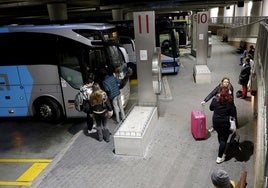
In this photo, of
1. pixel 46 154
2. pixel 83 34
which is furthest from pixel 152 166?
pixel 83 34

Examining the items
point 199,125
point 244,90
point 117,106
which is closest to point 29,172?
point 117,106

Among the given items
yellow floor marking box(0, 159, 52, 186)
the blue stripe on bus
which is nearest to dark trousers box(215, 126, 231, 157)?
yellow floor marking box(0, 159, 52, 186)

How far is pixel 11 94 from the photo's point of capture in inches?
365

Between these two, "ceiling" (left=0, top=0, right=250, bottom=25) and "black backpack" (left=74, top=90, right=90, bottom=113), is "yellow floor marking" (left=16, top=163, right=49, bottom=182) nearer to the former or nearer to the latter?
"black backpack" (left=74, top=90, right=90, bottom=113)

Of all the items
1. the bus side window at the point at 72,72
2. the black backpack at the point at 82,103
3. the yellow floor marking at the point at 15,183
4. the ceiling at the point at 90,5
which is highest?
the ceiling at the point at 90,5

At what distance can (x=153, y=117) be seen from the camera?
25.3ft

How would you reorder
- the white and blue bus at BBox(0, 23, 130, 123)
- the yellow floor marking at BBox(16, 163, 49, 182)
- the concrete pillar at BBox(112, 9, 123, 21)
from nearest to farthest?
1. the yellow floor marking at BBox(16, 163, 49, 182)
2. the white and blue bus at BBox(0, 23, 130, 123)
3. the concrete pillar at BBox(112, 9, 123, 21)

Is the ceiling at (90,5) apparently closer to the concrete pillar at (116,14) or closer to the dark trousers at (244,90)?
the concrete pillar at (116,14)

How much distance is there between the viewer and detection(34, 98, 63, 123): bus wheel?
9.11 m

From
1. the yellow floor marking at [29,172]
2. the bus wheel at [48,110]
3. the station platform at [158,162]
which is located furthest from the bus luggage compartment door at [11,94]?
the station platform at [158,162]

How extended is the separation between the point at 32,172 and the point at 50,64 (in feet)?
12.5

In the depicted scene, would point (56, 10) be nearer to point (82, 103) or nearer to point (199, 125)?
point (82, 103)

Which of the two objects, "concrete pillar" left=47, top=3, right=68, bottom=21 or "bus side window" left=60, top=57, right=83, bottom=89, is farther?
"concrete pillar" left=47, top=3, right=68, bottom=21

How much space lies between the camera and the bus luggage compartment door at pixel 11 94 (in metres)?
9.15
